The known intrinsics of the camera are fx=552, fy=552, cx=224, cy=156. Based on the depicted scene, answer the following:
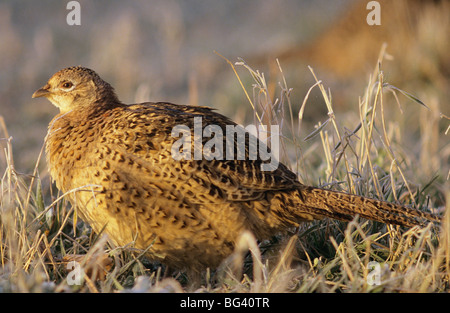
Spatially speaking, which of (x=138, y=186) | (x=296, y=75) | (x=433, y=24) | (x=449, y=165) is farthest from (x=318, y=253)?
(x=433, y=24)

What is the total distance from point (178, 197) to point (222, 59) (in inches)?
350

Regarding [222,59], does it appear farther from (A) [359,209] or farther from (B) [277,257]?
(A) [359,209]

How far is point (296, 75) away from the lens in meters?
8.70

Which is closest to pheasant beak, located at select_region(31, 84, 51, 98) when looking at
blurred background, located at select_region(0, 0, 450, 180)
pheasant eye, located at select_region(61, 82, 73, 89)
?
pheasant eye, located at select_region(61, 82, 73, 89)

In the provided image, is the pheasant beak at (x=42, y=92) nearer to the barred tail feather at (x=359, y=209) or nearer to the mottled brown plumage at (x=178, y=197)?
the mottled brown plumage at (x=178, y=197)

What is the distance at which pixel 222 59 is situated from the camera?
38.7 feet

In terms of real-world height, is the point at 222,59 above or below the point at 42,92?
above

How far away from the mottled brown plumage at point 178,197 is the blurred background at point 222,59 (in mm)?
1577

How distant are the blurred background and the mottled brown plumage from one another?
158cm

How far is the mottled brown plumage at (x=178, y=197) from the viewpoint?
10.6 feet

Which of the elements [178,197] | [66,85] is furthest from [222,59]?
[178,197]

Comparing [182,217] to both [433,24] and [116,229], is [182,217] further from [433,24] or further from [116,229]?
[433,24]

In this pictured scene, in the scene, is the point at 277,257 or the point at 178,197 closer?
the point at 178,197
